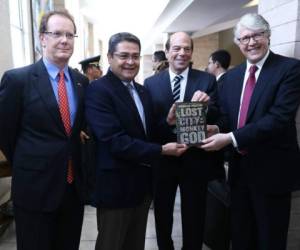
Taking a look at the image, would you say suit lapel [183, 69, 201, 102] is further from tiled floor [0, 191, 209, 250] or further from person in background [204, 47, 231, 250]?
tiled floor [0, 191, 209, 250]

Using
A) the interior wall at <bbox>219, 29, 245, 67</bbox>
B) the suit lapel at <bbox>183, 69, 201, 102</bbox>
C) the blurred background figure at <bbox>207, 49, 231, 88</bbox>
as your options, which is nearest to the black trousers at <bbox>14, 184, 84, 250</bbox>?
the suit lapel at <bbox>183, 69, 201, 102</bbox>

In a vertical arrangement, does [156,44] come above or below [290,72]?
above

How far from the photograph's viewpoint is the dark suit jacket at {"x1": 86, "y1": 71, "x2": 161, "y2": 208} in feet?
5.05

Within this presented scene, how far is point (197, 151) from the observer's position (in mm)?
1926

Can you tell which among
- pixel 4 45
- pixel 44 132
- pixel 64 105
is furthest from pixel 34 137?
pixel 4 45

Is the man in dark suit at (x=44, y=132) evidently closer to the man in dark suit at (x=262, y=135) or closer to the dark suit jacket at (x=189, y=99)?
the dark suit jacket at (x=189, y=99)

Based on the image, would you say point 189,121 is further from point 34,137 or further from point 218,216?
point 218,216

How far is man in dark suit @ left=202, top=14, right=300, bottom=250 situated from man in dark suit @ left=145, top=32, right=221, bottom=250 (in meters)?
0.17

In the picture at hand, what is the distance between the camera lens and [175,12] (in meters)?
→ 8.43

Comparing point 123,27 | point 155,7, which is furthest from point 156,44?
point 155,7

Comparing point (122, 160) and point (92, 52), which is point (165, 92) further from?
point (92, 52)

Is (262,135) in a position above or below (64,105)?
below

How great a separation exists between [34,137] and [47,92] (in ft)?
0.75

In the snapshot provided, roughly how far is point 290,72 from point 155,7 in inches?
328
